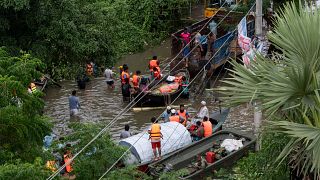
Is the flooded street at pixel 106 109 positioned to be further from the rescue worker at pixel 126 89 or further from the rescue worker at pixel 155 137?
the rescue worker at pixel 155 137

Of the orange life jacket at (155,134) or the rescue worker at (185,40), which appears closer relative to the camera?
the orange life jacket at (155,134)

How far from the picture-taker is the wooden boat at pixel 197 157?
15938 millimetres

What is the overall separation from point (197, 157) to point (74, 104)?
6.90m

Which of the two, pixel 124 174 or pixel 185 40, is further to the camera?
pixel 185 40

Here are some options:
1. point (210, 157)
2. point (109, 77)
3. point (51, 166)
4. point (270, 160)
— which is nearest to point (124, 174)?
point (51, 166)

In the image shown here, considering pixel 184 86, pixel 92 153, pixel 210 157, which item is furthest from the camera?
pixel 184 86

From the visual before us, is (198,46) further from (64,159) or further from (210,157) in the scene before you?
(64,159)

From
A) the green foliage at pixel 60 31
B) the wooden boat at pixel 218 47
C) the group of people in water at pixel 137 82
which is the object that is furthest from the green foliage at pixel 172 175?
the wooden boat at pixel 218 47

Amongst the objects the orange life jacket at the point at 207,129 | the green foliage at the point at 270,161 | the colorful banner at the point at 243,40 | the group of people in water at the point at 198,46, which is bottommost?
the orange life jacket at the point at 207,129

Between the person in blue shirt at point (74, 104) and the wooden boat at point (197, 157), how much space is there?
6.05 m

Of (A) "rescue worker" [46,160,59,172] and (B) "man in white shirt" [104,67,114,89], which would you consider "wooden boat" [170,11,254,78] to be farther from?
(A) "rescue worker" [46,160,59,172]

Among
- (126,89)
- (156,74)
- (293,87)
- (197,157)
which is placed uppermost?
(293,87)

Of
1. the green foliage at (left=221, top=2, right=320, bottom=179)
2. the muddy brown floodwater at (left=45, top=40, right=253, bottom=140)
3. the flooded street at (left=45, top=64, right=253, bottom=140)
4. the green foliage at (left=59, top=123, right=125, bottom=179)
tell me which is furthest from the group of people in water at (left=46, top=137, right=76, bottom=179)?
the flooded street at (left=45, top=64, right=253, bottom=140)

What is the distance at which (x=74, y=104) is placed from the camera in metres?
22.3
